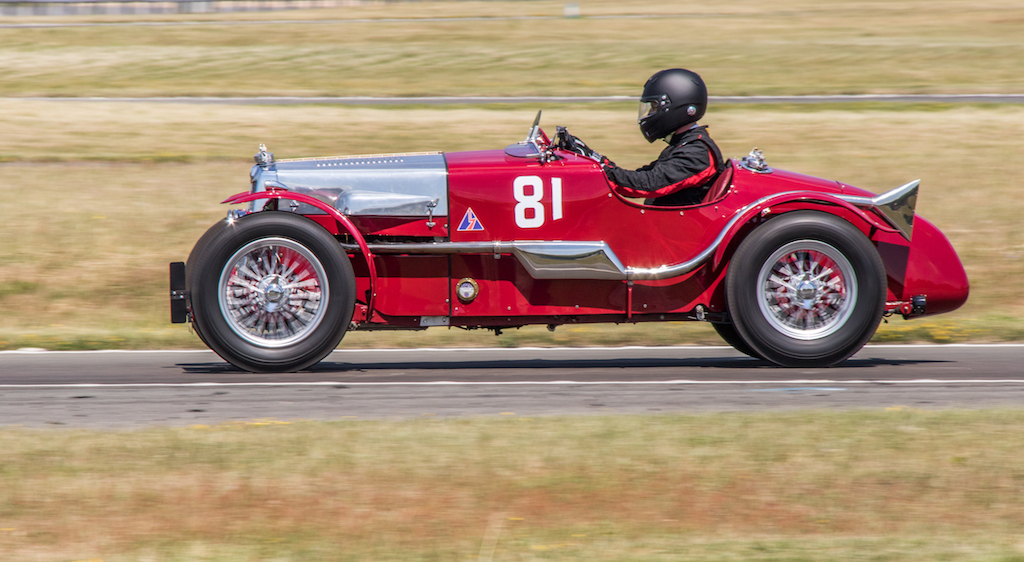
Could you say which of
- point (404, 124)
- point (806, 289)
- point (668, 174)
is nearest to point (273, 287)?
point (668, 174)

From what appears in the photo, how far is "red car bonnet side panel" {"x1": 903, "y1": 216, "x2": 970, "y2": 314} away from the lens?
705 cm

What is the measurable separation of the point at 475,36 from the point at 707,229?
31.5 metres

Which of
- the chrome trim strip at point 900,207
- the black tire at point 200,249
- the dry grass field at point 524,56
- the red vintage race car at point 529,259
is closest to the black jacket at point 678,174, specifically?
the red vintage race car at point 529,259

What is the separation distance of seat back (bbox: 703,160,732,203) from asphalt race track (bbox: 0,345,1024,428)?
1.09 metres

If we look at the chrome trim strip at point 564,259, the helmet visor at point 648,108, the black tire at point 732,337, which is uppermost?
the helmet visor at point 648,108

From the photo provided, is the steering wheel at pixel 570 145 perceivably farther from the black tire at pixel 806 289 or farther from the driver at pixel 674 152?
the black tire at pixel 806 289

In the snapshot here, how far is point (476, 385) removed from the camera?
663cm

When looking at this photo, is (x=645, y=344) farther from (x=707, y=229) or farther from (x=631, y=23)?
(x=631, y=23)

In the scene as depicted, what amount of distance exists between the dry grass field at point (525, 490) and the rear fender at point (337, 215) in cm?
140

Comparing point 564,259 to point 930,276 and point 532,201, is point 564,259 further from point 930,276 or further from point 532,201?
point 930,276

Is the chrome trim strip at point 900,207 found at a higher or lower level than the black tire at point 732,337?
higher

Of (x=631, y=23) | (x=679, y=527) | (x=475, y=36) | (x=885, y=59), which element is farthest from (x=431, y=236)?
(x=631, y=23)

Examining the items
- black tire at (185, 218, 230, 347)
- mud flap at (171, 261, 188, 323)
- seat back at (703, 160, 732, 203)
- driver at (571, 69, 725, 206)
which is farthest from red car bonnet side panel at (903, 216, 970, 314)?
mud flap at (171, 261, 188, 323)

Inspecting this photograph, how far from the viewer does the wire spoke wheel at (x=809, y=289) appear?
693 cm
